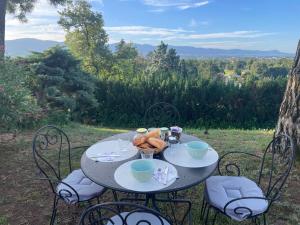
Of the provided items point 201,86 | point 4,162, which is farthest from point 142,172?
point 201,86

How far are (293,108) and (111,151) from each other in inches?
82.8

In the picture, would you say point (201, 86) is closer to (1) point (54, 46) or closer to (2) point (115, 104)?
(2) point (115, 104)

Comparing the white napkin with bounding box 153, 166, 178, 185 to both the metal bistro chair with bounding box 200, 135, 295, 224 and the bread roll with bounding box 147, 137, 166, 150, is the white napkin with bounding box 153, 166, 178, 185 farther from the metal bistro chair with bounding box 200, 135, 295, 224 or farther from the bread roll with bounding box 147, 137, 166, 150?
the metal bistro chair with bounding box 200, 135, 295, 224

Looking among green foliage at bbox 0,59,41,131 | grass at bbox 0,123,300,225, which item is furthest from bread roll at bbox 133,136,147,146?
green foliage at bbox 0,59,41,131

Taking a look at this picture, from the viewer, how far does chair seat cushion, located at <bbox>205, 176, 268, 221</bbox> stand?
6.20 ft

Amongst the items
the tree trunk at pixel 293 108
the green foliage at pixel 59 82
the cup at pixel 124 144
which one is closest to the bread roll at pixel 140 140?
the cup at pixel 124 144

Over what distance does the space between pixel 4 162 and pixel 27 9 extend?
20.8 feet

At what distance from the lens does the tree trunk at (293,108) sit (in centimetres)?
307

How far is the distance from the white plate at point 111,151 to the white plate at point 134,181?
0.17m

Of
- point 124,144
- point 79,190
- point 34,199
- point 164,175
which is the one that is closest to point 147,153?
point 164,175

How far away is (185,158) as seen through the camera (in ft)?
6.83

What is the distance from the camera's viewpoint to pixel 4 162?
A: 365 centimetres

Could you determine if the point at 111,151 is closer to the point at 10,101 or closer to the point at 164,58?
the point at 10,101

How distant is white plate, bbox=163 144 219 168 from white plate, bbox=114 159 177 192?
0.33ft
